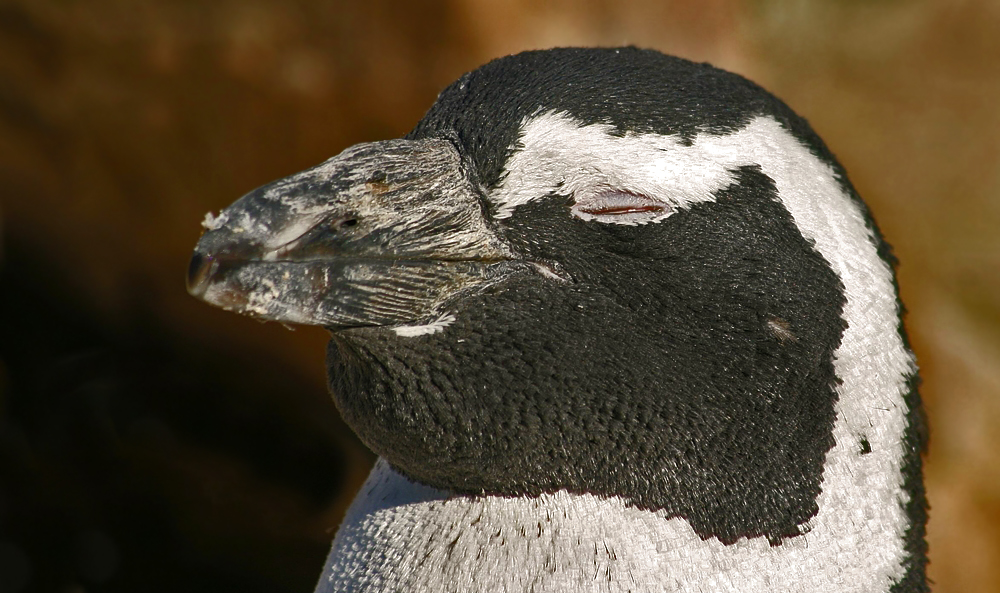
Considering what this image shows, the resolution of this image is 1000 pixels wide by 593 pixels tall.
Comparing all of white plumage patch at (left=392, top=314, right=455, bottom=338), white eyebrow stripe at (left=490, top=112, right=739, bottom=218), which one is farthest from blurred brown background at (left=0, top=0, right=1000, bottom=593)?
white plumage patch at (left=392, top=314, right=455, bottom=338)

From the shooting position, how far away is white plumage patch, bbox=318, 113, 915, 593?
1.51 metres

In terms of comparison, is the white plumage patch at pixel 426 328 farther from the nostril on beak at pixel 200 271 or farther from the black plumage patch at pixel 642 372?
the nostril on beak at pixel 200 271

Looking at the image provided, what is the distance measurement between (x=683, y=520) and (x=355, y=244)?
2.21 ft

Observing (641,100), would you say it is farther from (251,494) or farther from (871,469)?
(251,494)

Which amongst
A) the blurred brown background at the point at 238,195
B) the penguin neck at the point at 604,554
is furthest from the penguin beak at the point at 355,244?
the blurred brown background at the point at 238,195

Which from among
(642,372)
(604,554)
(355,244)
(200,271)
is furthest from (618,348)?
(200,271)

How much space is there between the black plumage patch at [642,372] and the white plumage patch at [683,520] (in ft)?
0.10

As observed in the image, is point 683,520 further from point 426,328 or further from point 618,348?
point 426,328

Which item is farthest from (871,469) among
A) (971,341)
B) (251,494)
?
(251,494)

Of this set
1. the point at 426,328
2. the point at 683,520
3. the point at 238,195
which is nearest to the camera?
the point at 426,328

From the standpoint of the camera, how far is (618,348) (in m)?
1.49

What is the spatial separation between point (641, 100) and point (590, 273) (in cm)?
30

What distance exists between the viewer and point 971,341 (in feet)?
12.5

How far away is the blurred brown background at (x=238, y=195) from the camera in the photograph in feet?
11.5
